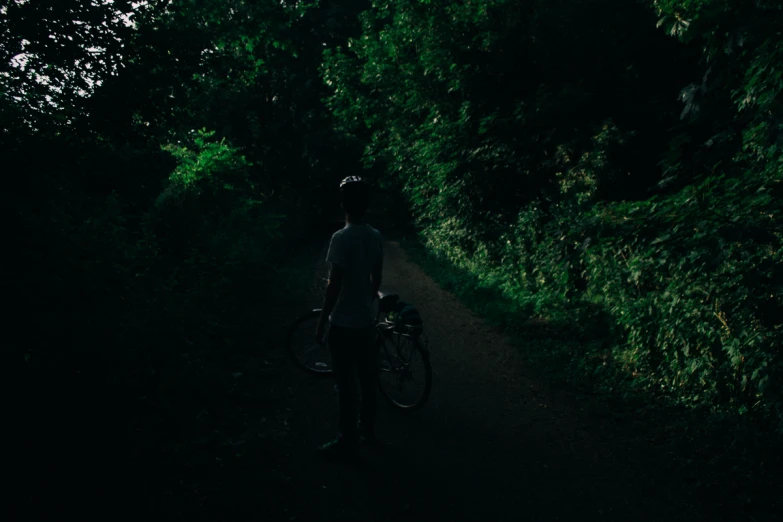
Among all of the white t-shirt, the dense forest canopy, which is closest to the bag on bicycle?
the white t-shirt

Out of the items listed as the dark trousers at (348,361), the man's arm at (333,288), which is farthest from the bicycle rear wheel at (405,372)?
the man's arm at (333,288)

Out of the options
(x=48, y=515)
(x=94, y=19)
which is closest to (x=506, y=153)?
(x=94, y=19)

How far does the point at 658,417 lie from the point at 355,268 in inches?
136

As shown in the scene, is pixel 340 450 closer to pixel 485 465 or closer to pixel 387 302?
pixel 485 465

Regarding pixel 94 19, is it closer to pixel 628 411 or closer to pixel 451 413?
pixel 451 413

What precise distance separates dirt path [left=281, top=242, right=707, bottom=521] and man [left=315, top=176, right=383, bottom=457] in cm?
41

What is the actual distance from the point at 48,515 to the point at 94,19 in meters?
4.27

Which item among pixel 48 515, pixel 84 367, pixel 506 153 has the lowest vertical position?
pixel 48 515

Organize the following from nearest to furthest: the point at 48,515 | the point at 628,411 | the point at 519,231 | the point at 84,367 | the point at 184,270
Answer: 1. the point at 48,515
2. the point at 84,367
3. the point at 628,411
4. the point at 184,270
5. the point at 519,231

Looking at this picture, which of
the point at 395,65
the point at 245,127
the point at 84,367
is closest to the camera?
the point at 84,367

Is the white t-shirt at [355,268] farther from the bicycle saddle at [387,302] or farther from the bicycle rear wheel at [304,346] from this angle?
the bicycle rear wheel at [304,346]

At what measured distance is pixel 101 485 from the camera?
3.78 metres

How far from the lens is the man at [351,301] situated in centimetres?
437

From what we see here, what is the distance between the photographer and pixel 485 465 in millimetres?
4621
